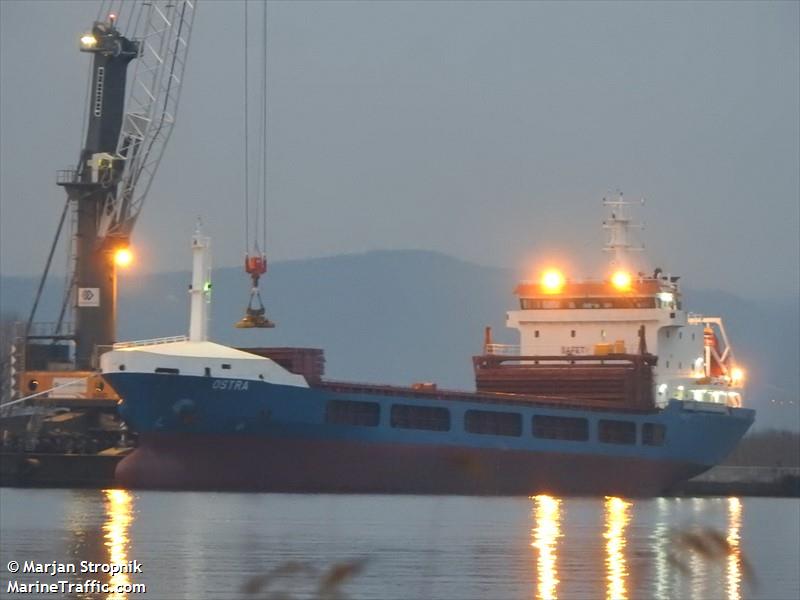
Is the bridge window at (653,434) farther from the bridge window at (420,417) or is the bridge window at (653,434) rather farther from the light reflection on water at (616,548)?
the bridge window at (420,417)

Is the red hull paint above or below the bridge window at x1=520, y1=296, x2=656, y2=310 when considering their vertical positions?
below

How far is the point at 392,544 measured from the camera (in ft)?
89.4

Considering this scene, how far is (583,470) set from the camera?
48.8m

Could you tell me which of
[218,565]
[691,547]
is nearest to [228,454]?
[218,565]

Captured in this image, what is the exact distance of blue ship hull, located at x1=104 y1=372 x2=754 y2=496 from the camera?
1645 inches

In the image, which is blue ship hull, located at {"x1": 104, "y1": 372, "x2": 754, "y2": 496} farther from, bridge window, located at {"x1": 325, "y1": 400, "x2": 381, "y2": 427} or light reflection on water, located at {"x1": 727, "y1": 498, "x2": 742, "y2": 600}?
light reflection on water, located at {"x1": 727, "y1": 498, "x2": 742, "y2": 600}

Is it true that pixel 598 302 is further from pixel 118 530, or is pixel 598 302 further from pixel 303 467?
pixel 118 530

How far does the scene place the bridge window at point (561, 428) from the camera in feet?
157

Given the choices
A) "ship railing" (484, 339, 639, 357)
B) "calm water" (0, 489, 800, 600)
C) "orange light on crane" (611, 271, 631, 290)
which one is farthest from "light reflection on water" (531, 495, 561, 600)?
"orange light on crane" (611, 271, 631, 290)

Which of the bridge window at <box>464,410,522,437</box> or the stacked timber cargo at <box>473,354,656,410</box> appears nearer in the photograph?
the bridge window at <box>464,410,522,437</box>

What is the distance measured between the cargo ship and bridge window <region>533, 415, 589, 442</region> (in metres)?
0.06

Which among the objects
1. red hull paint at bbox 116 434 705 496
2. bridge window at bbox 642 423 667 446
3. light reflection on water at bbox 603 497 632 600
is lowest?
light reflection on water at bbox 603 497 632 600

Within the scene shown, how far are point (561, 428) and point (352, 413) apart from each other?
23.7 feet

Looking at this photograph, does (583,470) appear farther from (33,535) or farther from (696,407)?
(33,535)
